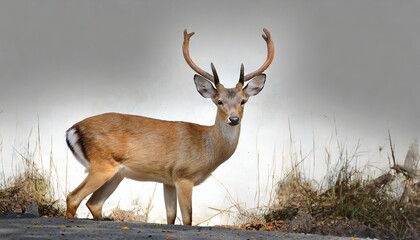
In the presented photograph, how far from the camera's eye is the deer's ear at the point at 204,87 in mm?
8852

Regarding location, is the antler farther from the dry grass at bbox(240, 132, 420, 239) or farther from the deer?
the dry grass at bbox(240, 132, 420, 239)

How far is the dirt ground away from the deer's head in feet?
4.12

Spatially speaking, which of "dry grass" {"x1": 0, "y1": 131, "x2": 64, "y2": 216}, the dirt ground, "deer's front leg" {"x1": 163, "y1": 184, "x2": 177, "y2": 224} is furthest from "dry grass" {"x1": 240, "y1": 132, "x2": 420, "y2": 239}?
"dry grass" {"x1": 0, "y1": 131, "x2": 64, "y2": 216}

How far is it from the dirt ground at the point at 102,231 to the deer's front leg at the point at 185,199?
0.69 m

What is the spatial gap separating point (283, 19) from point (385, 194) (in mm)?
1980

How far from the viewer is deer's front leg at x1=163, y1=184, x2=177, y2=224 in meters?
8.88

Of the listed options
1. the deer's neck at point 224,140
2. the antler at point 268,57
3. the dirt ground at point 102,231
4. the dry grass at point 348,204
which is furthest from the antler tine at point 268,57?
the dirt ground at point 102,231

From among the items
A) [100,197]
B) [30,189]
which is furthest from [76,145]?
[30,189]

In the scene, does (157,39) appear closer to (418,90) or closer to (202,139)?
(202,139)

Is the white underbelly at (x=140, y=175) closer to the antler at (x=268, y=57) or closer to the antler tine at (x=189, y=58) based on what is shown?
the antler tine at (x=189, y=58)

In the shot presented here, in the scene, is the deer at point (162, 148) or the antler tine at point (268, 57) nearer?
the deer at point (162, 148)

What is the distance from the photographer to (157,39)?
9727 millimetres

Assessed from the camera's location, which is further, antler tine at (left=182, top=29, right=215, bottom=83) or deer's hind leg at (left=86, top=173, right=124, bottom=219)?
antler tine at (left=182, top=29, right=215, bottom=83)

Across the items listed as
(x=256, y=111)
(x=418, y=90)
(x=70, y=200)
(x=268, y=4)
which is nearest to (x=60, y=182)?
(x=70, y=200)
